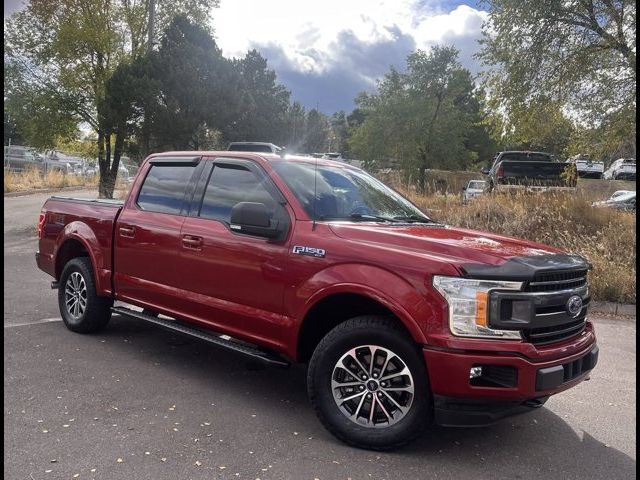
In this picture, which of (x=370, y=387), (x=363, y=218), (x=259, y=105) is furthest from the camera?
(x=259, y=105)

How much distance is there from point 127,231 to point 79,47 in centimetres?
1227

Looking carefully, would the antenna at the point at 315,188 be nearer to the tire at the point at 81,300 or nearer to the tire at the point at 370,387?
the tire at the point at 370,387

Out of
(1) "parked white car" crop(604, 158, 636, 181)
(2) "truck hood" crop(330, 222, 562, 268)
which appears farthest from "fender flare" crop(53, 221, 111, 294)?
(1) "parked white car" crop(604, 158, 636, 181)

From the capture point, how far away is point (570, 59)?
530 inches

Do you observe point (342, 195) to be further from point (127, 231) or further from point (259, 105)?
point (259, 105)

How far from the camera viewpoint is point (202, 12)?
17.7 meters

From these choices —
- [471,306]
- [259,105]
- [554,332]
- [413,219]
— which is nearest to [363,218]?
[413,219]

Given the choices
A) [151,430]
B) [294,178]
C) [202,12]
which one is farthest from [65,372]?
[202,12]

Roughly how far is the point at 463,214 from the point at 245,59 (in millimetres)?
11332

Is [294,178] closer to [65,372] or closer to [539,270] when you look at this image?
[539,270]

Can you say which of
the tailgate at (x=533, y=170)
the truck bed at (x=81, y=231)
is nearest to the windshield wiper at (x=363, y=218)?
the truck bed at (x=81, y=231)

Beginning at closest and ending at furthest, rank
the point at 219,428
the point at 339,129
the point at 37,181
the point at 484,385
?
1. the point at 484,385
2. the point at 219,428
3. the point at 37,181
4. the point at 339,129

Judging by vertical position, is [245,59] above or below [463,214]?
above

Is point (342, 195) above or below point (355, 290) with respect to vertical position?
above
